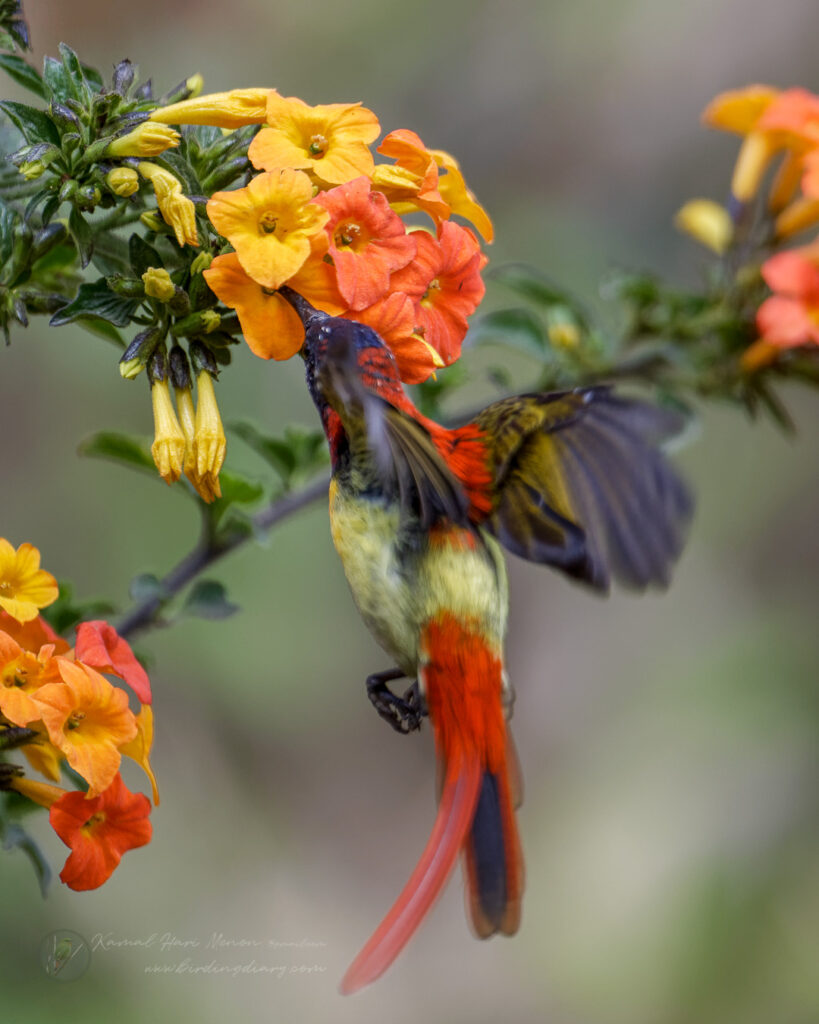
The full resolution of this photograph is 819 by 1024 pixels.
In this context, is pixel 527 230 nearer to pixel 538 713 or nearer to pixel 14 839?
pixel 538 713

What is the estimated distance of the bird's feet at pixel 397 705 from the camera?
1.31 m

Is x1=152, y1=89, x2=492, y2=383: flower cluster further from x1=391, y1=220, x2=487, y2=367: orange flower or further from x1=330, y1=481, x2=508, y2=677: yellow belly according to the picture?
x1=330, y1=481, x2=508, y2=677: yellow belly

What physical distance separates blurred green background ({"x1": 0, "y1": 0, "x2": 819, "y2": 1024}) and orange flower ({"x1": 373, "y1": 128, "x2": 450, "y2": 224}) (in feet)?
5.64

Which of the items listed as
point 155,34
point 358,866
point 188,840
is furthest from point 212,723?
point 155,34

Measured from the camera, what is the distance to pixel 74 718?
116 centimetres

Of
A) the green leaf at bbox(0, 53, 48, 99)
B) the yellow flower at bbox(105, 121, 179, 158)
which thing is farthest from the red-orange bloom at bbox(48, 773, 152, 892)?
the green leaf at bbox(0, 53, 48, 99)

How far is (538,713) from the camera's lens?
12.9 ft

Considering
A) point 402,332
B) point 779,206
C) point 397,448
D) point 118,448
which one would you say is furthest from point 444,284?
point 779,206

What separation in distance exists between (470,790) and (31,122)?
2.99 feet

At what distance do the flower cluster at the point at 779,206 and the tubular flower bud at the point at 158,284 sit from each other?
1220 mm

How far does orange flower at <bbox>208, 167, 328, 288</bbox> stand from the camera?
3.56 ft

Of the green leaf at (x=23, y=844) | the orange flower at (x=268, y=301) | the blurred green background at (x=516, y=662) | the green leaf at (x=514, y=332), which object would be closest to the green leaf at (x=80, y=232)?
the orange flower at (x=268, y=301)

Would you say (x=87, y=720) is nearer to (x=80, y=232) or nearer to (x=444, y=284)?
(x=80, y=232)

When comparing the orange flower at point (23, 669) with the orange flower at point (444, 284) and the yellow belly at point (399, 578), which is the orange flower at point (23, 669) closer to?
the yellow belly at point (399, 578)
